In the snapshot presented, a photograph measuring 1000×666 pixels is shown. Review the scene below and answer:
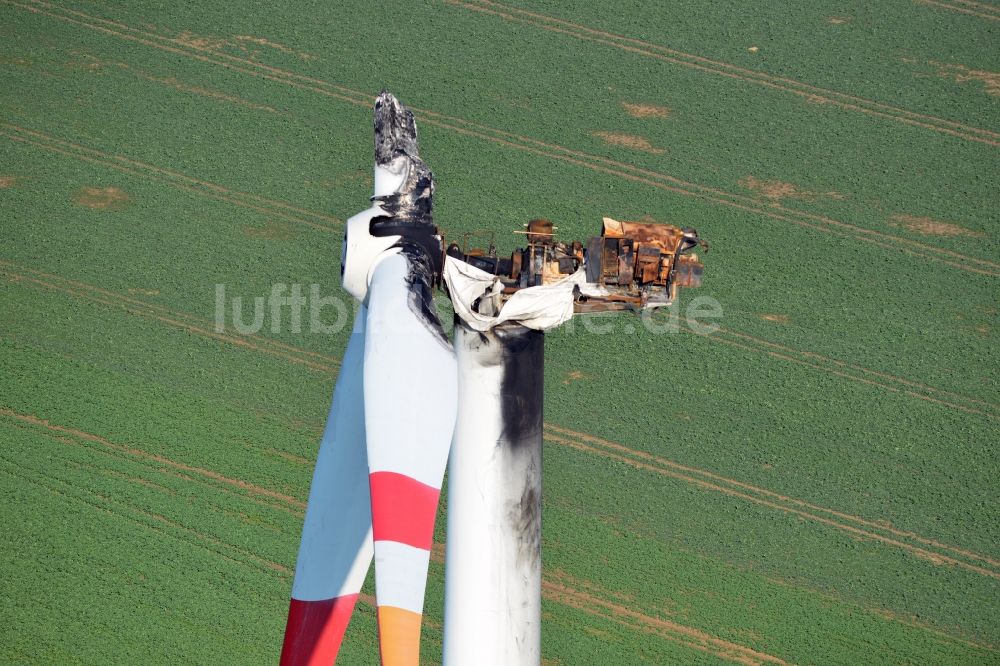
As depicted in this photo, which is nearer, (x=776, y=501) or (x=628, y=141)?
(x=776, y=501)

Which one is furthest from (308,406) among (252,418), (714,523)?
(714,523)

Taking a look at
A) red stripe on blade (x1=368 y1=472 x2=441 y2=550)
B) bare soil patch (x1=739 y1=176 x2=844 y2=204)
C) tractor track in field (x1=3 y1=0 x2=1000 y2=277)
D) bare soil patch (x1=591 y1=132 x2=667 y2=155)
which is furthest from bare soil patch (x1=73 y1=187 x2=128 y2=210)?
red stripe on blade (x1=368 y1=472 x2=441 y2=550)

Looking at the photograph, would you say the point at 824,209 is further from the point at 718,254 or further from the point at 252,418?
the point at 252,418

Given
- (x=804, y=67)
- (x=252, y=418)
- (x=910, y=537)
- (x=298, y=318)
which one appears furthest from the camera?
(x=804, y=67)

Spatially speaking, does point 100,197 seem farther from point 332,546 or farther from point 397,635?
point 397,635

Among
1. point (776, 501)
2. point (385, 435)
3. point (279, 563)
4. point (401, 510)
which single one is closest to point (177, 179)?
point (279, 563)
